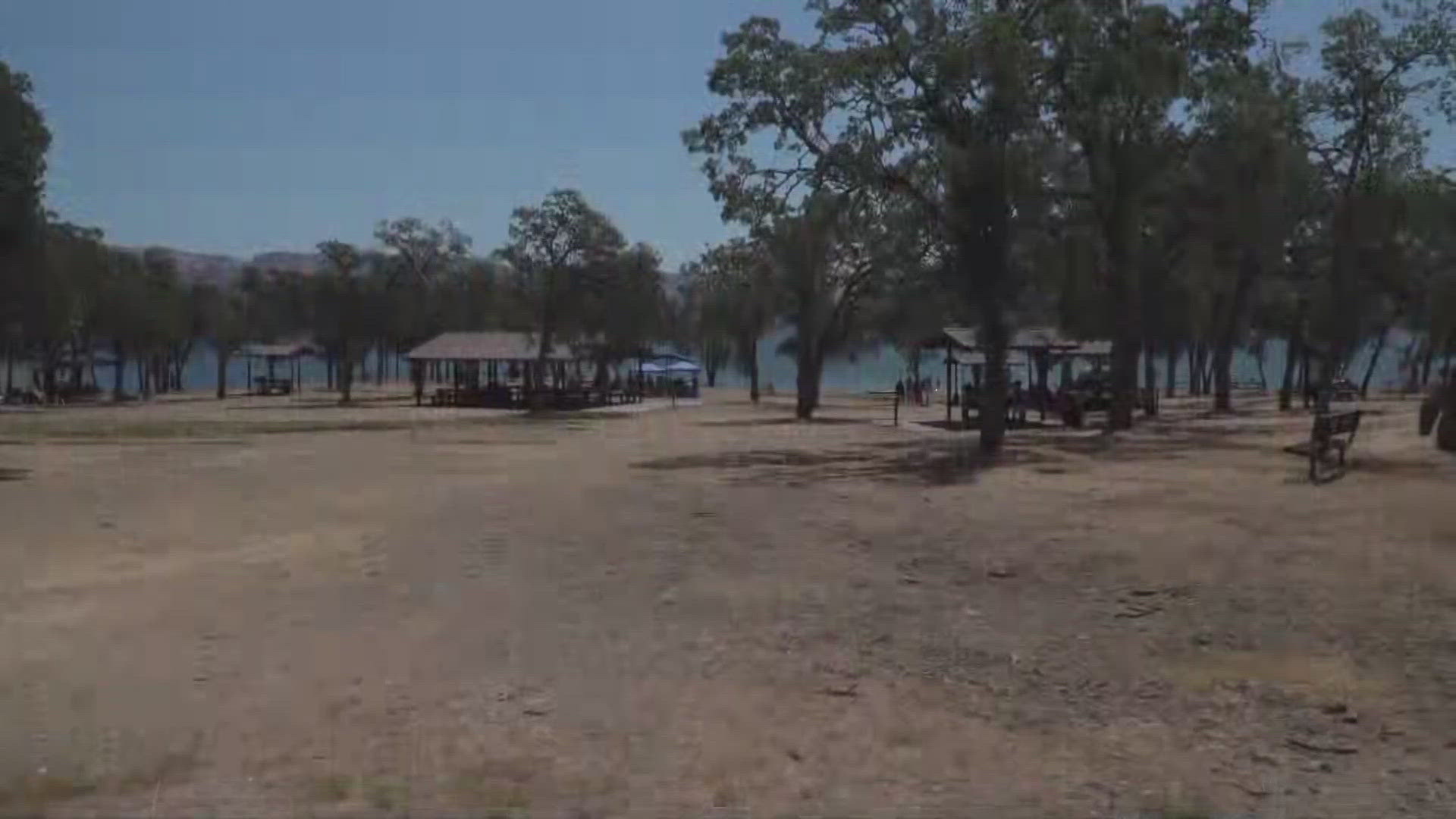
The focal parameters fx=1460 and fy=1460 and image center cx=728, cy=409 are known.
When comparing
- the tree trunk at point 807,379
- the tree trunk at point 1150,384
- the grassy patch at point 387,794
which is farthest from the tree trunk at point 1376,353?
the grassy patch at point 387,794

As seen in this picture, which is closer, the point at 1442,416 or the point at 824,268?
the point at 1442,416

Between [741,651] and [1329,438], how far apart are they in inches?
501

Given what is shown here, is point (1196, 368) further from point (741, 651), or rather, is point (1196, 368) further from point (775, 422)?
point (741, 651)

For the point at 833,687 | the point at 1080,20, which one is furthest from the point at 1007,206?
the point at 833,687

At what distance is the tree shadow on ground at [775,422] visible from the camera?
4303 cm

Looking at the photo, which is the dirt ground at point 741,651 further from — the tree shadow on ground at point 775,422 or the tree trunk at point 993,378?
the tree shadow on ground at point 775,422

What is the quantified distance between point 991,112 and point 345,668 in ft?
64.2

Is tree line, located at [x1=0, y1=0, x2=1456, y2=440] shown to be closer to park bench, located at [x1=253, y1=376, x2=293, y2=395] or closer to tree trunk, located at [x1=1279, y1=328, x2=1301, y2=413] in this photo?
tree trunk, located at [x1=1279, y1=328, x2=1301, y2=413]

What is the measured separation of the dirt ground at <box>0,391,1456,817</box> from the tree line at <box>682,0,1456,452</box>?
9.32 m

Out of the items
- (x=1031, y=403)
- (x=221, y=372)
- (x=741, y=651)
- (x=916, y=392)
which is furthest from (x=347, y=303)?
(x=741, y=651)

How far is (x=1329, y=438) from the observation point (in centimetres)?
1864

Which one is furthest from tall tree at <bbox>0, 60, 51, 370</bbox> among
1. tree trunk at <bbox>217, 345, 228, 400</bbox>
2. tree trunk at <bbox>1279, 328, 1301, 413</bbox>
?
tree trunk at <bbox>217, 345, 228, 400</bbox>

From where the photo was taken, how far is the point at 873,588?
10555mm

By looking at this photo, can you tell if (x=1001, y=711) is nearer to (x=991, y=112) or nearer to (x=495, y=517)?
(x=495, y=517)
